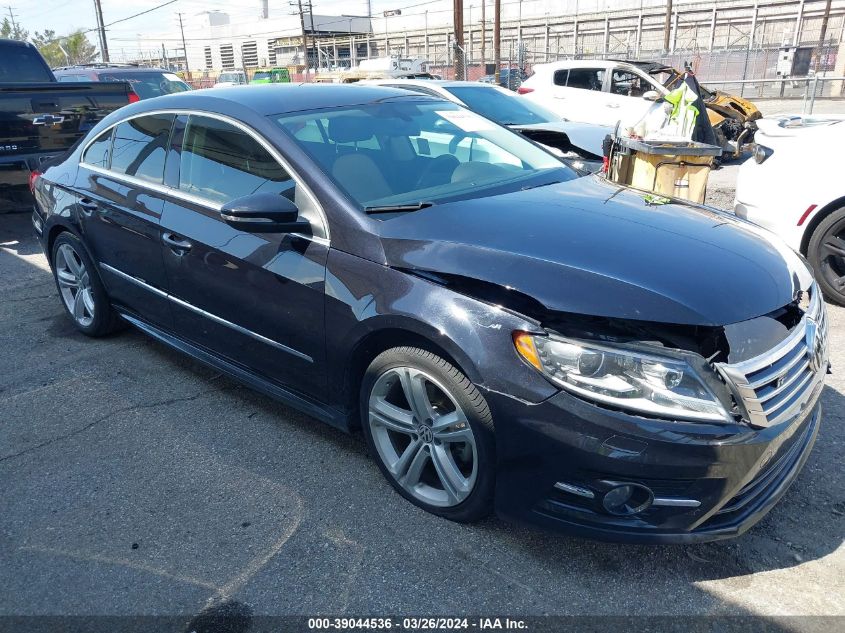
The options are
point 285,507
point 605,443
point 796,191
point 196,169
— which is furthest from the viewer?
point 796,191

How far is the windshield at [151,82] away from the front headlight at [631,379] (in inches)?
574

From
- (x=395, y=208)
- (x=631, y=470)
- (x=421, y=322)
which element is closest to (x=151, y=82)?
(x=395, y=208)

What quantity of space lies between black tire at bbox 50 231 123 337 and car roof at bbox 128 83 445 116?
1.16m

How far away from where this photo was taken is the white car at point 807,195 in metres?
4.83

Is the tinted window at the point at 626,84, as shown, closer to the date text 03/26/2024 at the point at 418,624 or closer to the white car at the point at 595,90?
the white car at the point at 595,90

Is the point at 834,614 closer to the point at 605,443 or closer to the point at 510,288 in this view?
the point at 605,443

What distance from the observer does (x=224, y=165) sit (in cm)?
342

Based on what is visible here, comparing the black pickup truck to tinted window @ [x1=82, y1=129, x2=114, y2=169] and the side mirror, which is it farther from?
the side mirror

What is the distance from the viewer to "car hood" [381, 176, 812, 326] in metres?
2.31

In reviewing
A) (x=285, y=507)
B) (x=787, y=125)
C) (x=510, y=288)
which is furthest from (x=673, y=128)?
(x=285, y=507)

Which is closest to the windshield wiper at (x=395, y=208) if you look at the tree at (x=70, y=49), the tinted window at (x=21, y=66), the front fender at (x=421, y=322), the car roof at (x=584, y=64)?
the front fender at (x=421, y=322)

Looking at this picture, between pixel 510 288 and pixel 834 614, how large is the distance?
148cm

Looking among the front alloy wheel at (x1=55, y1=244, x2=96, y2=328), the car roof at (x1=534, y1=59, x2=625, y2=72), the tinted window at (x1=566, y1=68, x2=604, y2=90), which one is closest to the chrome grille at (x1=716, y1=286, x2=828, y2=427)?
the front alloy wheel at (x1=55, y1=244, x2=96, y2=328)

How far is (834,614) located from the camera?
222 centimetres
